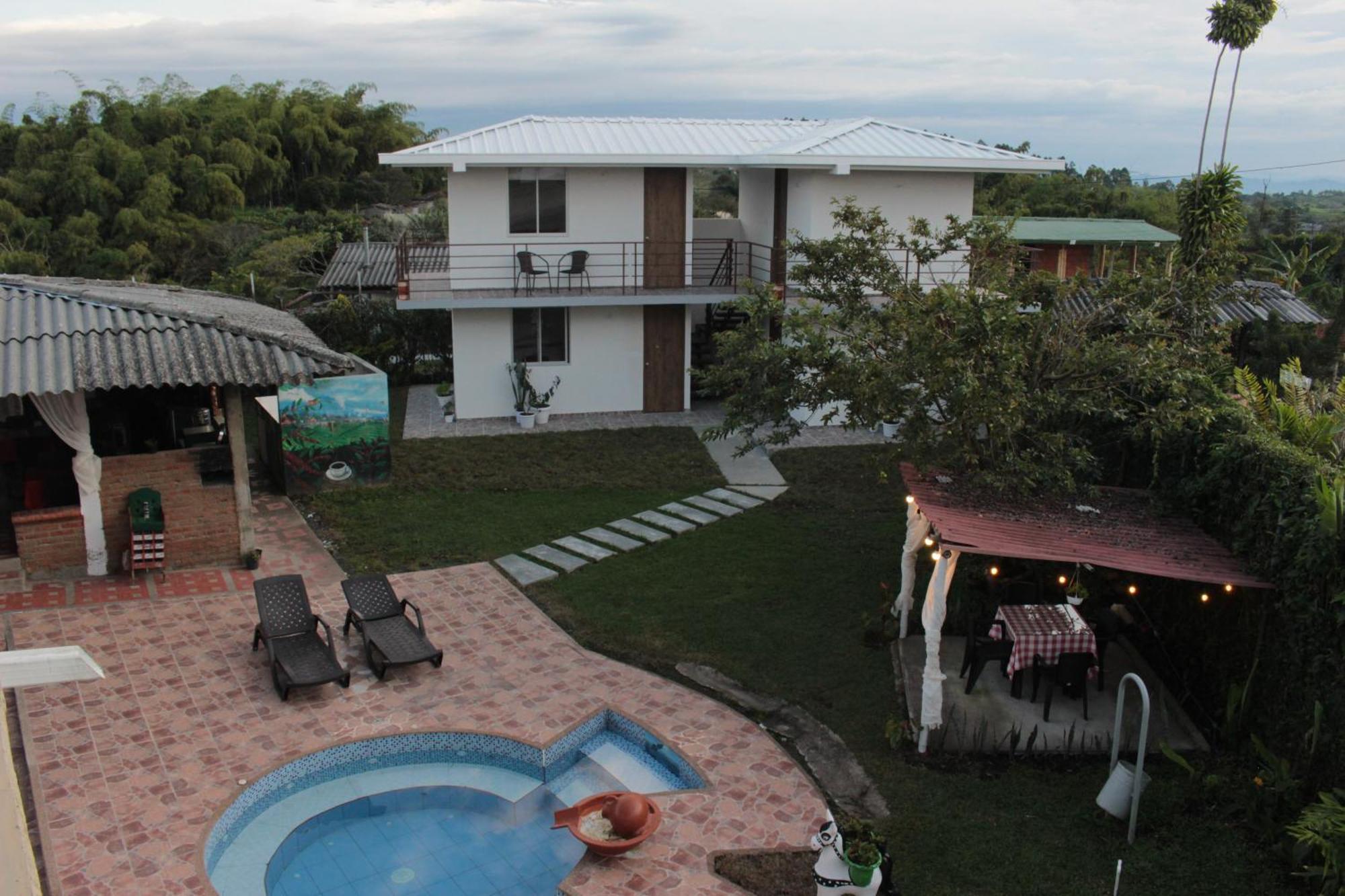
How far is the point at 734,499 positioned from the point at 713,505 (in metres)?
0.48

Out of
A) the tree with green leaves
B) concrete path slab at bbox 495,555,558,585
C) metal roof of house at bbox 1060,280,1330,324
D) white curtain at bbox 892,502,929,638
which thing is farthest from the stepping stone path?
metal roof of house at bbox 1060,280,1330,324

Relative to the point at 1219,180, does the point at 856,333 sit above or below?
below

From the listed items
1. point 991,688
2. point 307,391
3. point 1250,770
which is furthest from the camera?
point 307,391

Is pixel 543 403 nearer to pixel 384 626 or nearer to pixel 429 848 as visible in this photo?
pixel 384 626

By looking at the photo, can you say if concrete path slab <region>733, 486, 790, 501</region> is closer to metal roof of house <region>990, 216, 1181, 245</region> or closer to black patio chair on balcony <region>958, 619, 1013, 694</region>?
black patio chair on balcony <region>958, 619, 1013, 694</region>

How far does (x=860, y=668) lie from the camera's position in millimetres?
10938

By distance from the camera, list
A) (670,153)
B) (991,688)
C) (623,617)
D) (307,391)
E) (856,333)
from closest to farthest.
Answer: (991,688) → (856,333) → (623,617) → (307,391) → (670,153)

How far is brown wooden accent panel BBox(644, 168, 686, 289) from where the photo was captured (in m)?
20.3

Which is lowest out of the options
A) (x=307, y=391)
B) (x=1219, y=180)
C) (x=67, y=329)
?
(x=307, y=391)

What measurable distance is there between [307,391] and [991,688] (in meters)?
10.8

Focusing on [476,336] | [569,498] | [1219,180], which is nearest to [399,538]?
[569,498]

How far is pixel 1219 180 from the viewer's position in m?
16.5

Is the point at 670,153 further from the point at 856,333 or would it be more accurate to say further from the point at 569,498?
the point at 856,333

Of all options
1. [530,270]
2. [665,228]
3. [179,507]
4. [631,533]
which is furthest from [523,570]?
[665,228]
